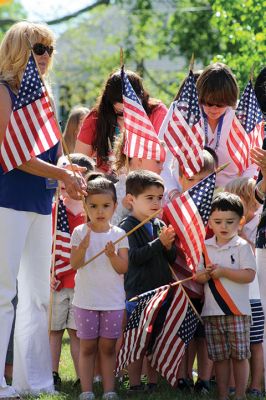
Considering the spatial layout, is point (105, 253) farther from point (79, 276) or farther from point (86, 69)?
point (86, 69)

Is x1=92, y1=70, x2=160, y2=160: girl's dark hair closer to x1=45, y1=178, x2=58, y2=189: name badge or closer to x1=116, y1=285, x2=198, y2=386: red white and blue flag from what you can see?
x1=45, y1=178, x2=58, y2=189: name badge

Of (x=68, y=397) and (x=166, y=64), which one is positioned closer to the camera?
(x=68, y=397)

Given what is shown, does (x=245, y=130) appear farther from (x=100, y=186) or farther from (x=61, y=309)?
(x=61, y=309)

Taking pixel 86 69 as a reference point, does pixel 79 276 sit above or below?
below

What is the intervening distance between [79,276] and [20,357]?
28.2 inches

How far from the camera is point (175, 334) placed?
7.46 m

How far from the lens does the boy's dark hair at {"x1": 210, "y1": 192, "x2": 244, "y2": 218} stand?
286 inches

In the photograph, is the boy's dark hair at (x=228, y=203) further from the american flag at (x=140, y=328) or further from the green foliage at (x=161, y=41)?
the green foliage at (x=161, y=41)

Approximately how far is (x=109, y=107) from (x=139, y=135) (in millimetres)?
881

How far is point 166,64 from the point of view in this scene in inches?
1778

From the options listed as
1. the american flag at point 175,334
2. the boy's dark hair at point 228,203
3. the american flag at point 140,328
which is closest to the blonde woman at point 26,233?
the american flag at point 140,328

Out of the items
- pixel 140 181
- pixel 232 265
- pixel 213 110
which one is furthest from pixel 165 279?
pixel 213 110

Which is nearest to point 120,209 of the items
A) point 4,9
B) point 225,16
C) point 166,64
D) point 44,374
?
point 44,374

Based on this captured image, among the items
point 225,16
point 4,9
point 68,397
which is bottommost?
point 68,397
